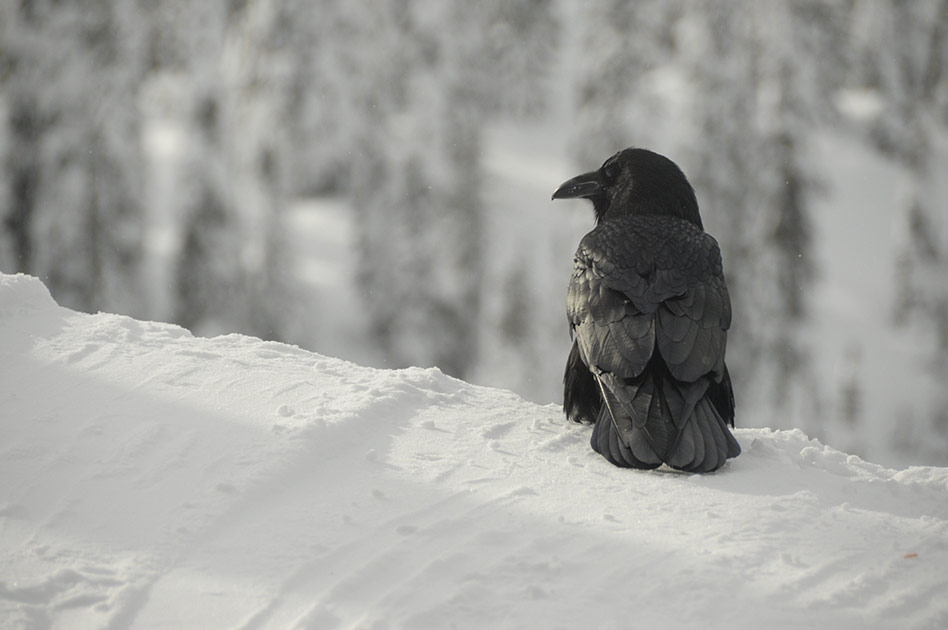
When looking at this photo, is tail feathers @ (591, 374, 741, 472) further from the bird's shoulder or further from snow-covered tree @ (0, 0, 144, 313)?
snow-covered tree @ (0, 0, 144, 313)

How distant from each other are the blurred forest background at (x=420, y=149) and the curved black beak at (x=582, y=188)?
190 inches

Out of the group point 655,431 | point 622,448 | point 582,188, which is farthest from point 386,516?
point 582,188

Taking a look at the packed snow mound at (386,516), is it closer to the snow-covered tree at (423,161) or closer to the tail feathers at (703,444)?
the tail feathers at (703,444)

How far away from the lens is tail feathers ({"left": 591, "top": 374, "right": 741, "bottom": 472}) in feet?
9.50

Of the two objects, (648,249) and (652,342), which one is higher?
(648,249)

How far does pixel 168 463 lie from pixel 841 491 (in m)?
2.07

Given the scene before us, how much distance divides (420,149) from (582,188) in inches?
202

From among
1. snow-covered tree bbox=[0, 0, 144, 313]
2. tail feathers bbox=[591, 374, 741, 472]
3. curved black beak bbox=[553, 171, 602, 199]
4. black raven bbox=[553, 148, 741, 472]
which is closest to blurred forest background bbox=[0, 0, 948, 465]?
snow-covered tree bbox=[0, 0, 144, 313]

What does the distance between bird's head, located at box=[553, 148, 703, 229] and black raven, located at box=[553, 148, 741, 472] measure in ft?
0.03

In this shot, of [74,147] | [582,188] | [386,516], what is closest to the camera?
[386,516]

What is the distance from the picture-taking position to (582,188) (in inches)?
163

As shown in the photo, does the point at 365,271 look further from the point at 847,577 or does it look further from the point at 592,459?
the point at 847,577

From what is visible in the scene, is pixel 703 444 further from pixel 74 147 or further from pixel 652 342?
pixel 74 147

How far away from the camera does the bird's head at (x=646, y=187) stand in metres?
3.85
